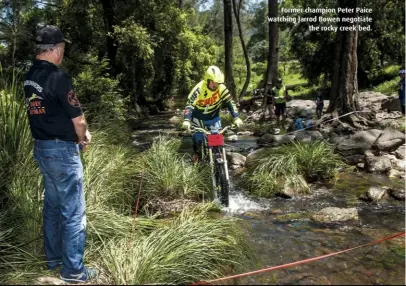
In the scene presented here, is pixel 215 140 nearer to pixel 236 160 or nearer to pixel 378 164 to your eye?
pixel 236 160

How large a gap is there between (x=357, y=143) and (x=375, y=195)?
11.1ft

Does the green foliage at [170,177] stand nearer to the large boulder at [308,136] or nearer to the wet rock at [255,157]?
the wet rock at [255,157]

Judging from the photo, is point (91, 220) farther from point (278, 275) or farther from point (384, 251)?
point (384, 251)

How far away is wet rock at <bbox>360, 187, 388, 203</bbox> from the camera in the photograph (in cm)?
605

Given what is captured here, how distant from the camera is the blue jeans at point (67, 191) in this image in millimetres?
3141

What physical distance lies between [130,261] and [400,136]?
7894 millimetres

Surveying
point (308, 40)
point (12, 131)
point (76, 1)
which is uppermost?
point (76, 1)

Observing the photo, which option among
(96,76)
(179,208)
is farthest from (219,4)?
(179,208)

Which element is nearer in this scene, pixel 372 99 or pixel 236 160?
pixel 236 160

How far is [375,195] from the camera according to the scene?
6.09 meters

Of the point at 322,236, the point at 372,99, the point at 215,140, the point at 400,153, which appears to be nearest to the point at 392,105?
the point at 372,99

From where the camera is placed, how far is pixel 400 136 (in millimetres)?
9148

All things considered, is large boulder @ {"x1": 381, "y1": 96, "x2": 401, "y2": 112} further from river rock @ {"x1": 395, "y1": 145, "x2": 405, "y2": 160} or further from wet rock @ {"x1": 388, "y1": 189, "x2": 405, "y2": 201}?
wet rock @ {"x1": 388, "y1": 189, "x2": 405, "y2": 201}

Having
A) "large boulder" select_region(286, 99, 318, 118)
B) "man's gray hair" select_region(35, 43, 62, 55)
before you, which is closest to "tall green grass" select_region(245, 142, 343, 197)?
"man's gray hair" select_region(35, 43, 62, 55)
